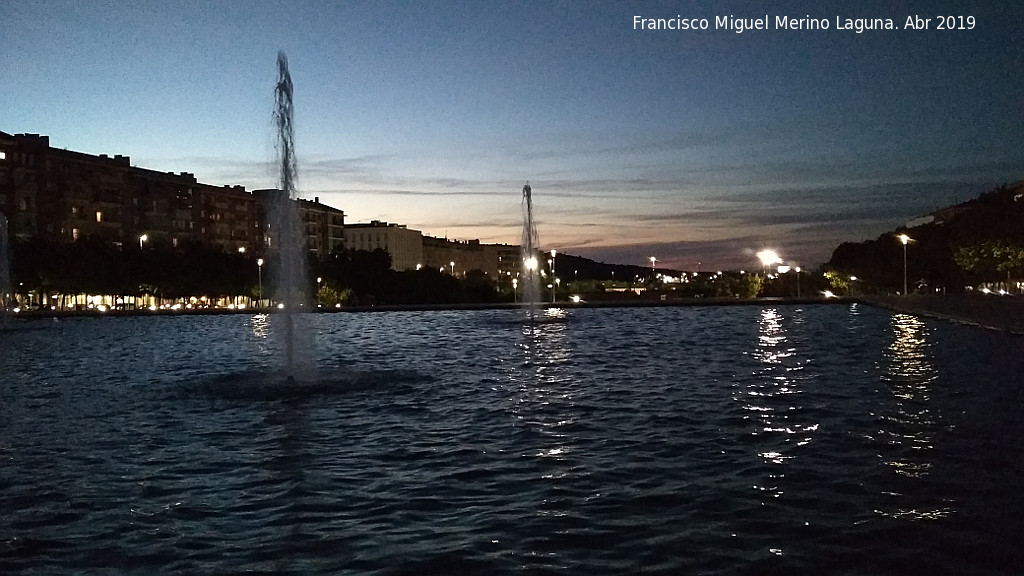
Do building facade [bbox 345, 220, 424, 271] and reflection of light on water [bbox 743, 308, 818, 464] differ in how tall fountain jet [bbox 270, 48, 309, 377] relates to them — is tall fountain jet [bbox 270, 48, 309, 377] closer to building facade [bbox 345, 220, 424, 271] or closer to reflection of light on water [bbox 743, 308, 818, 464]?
reflection of light on water [bbox 743, 308, 818, 464]

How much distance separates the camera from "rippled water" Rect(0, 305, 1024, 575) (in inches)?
277

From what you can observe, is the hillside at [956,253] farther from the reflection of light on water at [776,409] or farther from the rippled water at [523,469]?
the rippled water at [523,469]

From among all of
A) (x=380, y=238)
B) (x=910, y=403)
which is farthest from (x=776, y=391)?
(x=380, y=238)

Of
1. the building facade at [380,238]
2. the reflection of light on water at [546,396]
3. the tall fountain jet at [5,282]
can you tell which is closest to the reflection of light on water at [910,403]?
the reflection of light on water at [546,396]

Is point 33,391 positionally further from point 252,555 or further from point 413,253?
point 413,253

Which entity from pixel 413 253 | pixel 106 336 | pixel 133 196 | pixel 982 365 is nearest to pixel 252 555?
pixel 982 365

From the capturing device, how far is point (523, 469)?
32.9 ft

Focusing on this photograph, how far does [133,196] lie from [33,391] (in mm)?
96091

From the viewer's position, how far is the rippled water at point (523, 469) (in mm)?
7043

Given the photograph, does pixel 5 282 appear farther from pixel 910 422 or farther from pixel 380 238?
pixel 380 238

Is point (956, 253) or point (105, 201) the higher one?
point (105, 201)

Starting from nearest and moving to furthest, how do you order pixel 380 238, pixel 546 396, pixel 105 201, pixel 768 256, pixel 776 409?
pixel 776 409 → pixel 546 396 → pixel 768 256 → pixel 105 201 → pixel 380 238

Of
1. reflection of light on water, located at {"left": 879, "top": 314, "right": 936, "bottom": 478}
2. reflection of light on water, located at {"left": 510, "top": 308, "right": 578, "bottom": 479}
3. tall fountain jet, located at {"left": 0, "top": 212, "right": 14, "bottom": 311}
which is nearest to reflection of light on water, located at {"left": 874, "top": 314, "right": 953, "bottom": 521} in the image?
reflection of light on water, located at {"left": 879, "top": 314, "right": 936, "bottom": 478}

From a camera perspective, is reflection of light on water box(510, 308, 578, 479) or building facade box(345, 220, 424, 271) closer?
reflection of light on water box(510, 308, 578, 479)
